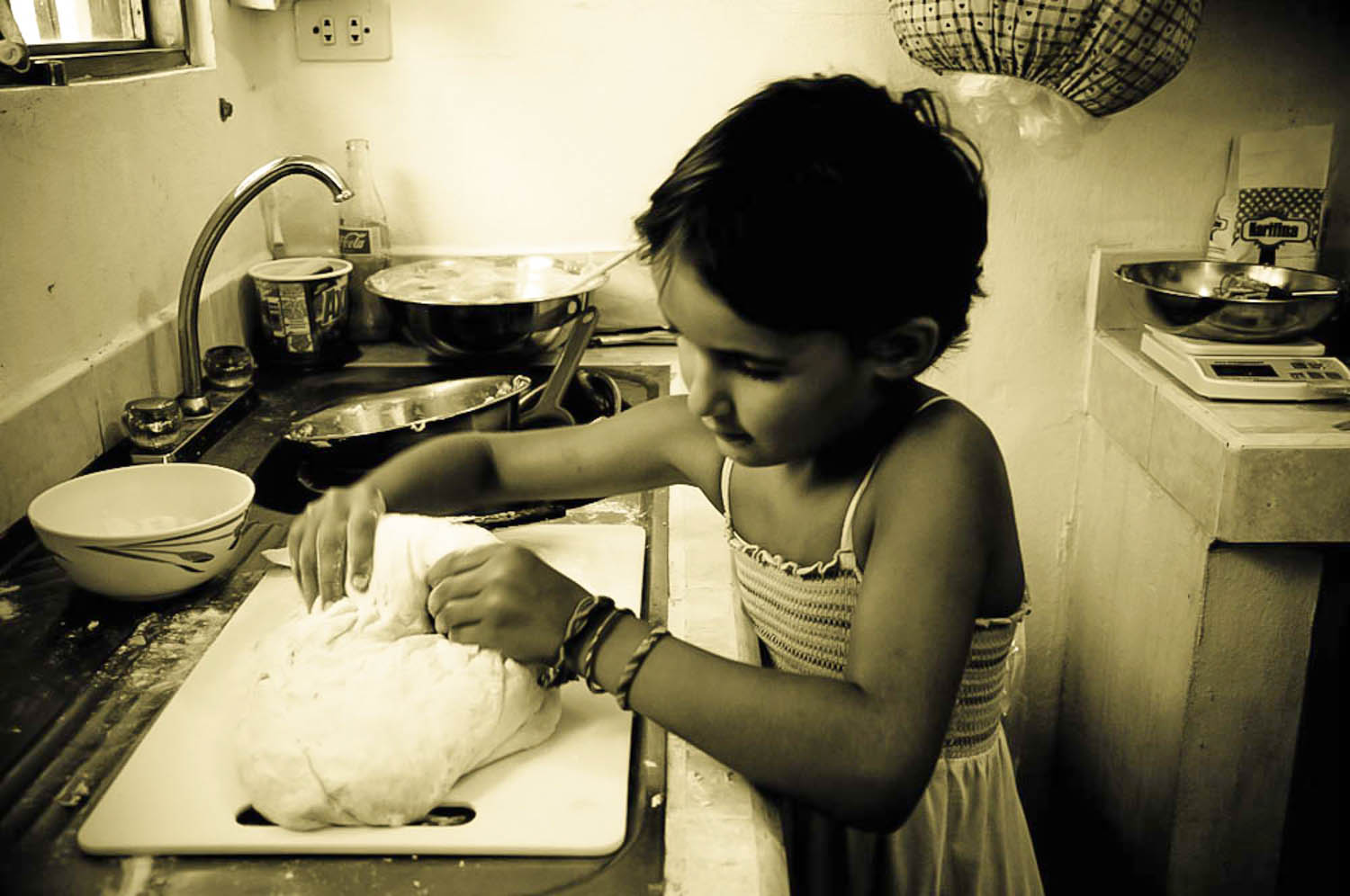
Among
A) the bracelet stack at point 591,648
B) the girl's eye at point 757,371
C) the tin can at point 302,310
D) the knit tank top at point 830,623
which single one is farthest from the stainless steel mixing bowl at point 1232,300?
the tin can at point 302,310

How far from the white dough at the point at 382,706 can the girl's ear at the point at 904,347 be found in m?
0.36

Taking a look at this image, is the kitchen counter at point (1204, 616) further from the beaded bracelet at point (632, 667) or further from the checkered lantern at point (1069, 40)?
the beaded bracelet at point (632, 667)

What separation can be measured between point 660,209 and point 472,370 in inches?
38.7

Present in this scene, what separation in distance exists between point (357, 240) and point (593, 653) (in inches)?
51.6

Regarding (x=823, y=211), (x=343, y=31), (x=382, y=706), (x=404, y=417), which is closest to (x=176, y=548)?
(x=382, y=706)

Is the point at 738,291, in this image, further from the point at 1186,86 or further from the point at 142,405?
the point at 1186,86

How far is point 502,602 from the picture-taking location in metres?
0.83

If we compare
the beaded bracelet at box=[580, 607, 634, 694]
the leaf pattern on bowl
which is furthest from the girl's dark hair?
the leaf pattern on bowl

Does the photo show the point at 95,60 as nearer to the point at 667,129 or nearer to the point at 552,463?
the point at 552,463

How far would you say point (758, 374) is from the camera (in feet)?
2.79

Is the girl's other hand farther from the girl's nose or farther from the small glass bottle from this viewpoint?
the small glass bottle

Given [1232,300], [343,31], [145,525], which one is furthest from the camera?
[343,31]

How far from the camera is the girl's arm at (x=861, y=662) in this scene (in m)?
0.75

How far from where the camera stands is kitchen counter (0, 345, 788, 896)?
695 millimetres
